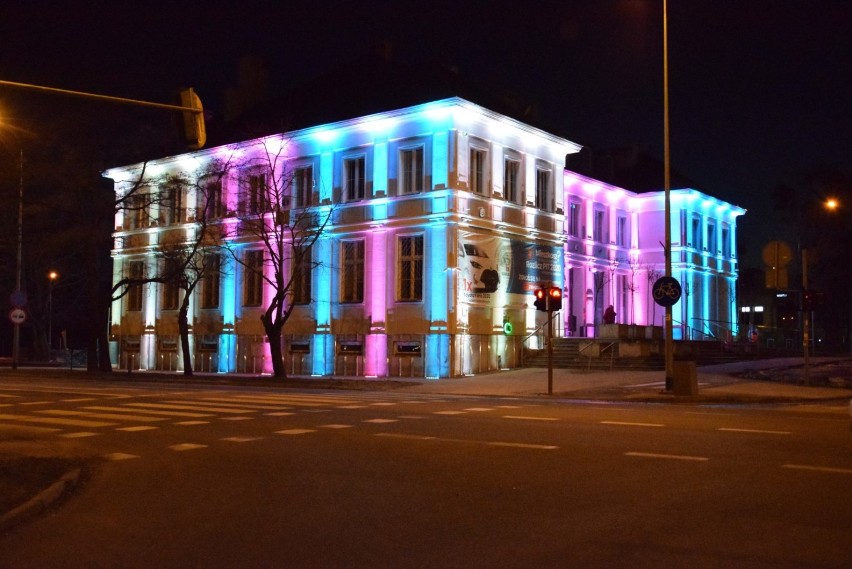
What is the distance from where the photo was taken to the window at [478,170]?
116ft

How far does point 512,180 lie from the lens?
37.8 meters

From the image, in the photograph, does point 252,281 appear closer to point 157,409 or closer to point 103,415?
point 157,409

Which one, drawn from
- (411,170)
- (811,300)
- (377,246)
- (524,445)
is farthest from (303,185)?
(524,445)

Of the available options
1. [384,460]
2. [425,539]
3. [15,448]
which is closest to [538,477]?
[384,460]

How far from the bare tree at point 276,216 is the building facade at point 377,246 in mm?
102

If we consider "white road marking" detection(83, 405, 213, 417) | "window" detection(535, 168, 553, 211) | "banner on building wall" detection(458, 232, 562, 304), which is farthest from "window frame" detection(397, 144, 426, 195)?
"white road marking" detection(83, 405, 213, 417)

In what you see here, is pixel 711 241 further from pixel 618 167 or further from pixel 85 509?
pixel 85 509

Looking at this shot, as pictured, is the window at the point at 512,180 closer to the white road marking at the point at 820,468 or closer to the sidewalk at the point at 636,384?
the sidewalk at the point at 636,384

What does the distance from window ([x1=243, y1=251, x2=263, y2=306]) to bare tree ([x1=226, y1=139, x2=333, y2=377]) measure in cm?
5

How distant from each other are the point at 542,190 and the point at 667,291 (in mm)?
16547

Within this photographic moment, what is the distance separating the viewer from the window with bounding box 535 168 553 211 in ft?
129

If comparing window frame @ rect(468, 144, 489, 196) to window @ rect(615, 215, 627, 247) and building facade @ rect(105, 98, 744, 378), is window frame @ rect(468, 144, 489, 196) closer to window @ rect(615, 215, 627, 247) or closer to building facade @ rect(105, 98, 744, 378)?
building facade @ rect(105, 98, 744, 378)

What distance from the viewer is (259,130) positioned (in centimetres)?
4141

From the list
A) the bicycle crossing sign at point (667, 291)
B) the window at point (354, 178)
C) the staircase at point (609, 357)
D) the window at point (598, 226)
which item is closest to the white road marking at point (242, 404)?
the bicycle crossing sign at point (667, 291)
